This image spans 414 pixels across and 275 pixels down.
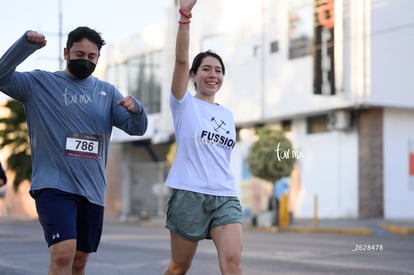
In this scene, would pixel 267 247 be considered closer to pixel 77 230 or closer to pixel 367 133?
pixel 77 230

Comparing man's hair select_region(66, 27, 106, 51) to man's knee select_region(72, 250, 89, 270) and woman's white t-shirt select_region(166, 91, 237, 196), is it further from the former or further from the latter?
man's knee select_region(72, 250, 89, 270)

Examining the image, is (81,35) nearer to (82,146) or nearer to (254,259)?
(82,146)

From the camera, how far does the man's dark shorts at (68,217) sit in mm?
4785

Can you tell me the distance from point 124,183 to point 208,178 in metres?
36.8

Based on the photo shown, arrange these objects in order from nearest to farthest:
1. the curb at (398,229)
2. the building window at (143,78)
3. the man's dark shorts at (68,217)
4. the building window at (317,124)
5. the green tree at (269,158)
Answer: the man's dark shorts at (68,217)
the curb at (398,229)
the green tree at (269,158)
the building window at (317,124)
the building window at (143,78)

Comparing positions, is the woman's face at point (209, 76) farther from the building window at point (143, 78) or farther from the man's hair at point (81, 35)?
the building window at point (143, 78)

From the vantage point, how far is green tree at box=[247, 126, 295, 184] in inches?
909

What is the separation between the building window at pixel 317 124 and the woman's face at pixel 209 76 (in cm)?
2328

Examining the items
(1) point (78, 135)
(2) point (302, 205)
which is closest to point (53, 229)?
(1) point (78, 135)

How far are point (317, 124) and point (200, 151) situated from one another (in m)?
24.3

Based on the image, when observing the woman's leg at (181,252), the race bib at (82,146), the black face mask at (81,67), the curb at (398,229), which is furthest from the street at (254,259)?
the curb at (398,229)

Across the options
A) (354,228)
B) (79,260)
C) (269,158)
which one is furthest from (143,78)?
(79,260)

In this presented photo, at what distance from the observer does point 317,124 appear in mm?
29078

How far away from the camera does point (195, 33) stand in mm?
34594
